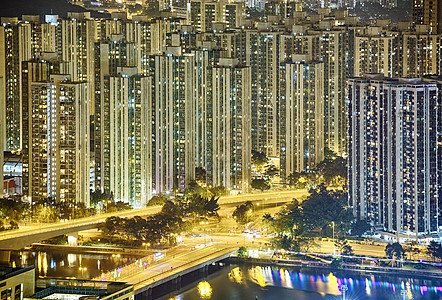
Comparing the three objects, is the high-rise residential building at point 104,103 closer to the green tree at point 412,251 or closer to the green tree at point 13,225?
the green tree at point 13,225

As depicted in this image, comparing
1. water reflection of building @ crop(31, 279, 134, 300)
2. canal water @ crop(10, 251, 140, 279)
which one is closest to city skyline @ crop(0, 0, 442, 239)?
canal water @ crop(10, 251, 140, 279)

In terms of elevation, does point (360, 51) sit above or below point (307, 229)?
above

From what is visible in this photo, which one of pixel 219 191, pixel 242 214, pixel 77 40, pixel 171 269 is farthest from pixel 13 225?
pixel 77 40

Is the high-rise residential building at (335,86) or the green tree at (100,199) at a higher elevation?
the high-rise residential building at (335,86)

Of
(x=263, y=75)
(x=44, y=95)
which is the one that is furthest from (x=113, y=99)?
(x=263, y=75)

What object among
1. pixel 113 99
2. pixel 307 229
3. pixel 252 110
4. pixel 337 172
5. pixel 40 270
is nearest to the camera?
pixel 40 270

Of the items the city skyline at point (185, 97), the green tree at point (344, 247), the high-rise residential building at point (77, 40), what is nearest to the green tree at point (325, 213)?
the city skyline at point (185, 97)

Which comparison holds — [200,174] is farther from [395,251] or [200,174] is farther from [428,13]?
[428,13]

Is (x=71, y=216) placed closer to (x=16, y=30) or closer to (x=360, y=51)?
(x=16, y=30)
